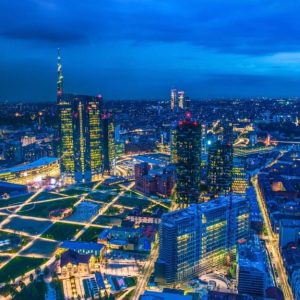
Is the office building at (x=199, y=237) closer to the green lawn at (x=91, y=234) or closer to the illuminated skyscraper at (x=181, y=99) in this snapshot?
the green lawn at (x=91, y=234)

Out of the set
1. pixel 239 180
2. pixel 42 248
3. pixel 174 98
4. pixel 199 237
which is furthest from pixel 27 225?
pixel 174 98

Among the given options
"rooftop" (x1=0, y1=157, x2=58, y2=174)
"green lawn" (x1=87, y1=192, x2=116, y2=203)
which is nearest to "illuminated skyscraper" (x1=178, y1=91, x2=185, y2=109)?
"rooftop" (x1=0, y1=157, x2=58, y2=174)

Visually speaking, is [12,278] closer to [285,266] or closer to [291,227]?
[285,266]

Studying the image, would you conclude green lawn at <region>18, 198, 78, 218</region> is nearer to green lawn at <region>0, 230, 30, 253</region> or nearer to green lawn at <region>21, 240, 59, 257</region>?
green lawn at <region>0, 230, 30, 253</region>

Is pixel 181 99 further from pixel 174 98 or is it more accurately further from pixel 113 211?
pixel 113 211

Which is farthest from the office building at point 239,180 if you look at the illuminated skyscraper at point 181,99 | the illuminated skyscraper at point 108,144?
the illuminated skyscraper at point 181,99

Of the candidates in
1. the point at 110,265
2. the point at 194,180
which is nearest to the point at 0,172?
the point at 194,180
